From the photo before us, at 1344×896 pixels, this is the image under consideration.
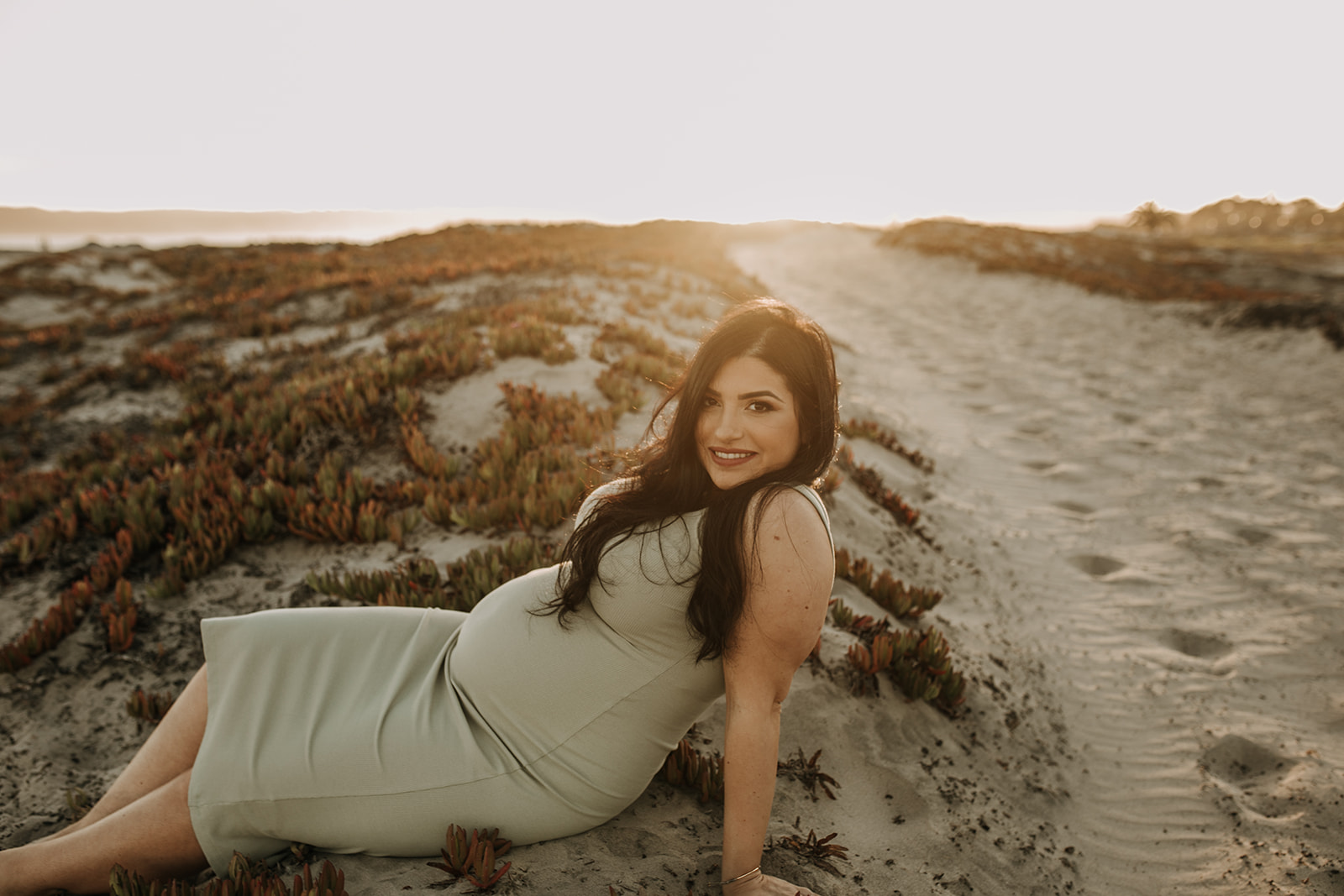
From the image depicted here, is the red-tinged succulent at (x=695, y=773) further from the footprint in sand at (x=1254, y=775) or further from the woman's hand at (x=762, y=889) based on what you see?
the footprint in sand at (x=1254, y=775)

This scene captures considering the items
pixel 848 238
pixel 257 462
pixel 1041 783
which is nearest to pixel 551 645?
pixel 1041 783

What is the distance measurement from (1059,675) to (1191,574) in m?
2.06

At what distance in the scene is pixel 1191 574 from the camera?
5387 millimetres

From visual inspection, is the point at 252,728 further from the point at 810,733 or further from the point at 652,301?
the point at 652,301

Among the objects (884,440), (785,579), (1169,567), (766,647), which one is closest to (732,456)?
(785,579)

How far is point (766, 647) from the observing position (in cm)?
200

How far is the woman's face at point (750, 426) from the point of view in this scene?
6.98 ft

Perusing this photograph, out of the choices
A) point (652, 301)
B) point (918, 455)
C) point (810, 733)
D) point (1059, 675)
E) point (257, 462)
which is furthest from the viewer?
point (652, 301)

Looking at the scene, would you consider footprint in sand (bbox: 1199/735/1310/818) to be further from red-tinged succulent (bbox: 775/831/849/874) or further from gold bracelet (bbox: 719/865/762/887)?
gold bracelet (bbox: 719/865/762/887)

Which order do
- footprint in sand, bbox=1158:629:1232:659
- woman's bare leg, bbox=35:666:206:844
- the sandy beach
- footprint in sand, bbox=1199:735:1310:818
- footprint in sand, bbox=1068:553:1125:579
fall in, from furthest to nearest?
footprint in sand, bbox=1068:553:1125:579 < footprint in sand, bbox=1158:629:1232:659 < footprint in sand, bbox=1199:735:1310:818 < the sandy beach < woman's bare leg, bbox=35:666:206:844

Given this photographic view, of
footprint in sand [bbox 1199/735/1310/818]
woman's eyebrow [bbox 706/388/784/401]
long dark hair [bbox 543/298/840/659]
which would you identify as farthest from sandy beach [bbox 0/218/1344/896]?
woman's eyebrow [bbox 706/388/784/401]

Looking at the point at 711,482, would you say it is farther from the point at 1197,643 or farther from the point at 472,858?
the point at 1197,643

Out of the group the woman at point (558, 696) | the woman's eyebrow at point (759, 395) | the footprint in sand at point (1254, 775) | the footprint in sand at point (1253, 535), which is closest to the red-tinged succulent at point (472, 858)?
the woman at point (558, 696)

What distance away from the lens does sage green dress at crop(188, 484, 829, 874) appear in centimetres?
221
